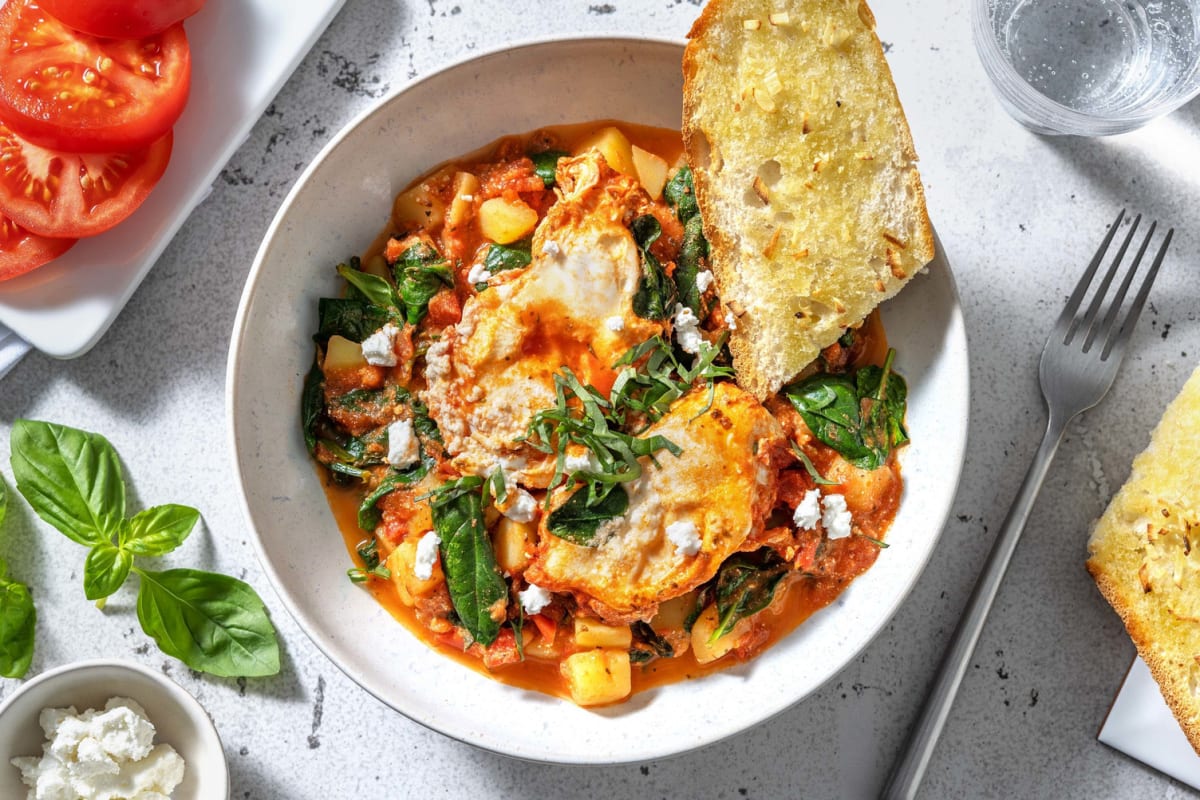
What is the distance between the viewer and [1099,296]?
419 centimetres

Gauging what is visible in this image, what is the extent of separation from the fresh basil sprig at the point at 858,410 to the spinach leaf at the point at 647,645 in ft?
3.37

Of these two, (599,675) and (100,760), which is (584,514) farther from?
(100,760)

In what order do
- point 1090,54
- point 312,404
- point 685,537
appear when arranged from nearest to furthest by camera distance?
1. point 685,537
2. point 312,404
3. point 1090,54

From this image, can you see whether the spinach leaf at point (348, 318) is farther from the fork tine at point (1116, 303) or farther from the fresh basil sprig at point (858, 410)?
the fork tine at point (1116, 303)

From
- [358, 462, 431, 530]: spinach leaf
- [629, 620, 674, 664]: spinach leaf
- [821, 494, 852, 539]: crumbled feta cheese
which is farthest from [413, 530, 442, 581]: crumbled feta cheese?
[821, 494, 852, 539]: crumbled feta cheese

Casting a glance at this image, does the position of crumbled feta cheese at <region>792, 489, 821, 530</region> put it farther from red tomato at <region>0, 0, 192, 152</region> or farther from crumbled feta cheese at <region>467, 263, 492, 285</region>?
red tomato at <region>0, 0, 192, 152</region>

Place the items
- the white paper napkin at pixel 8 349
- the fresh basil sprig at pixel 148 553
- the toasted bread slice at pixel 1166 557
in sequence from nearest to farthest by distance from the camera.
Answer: the toasted bread slice at pixel 1166 557, the fresh basil sprig at pixel 148 553, the white paper napkin at pixel 8 349

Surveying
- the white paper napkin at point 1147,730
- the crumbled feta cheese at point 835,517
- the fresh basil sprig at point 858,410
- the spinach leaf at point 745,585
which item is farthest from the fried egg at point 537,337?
the white paper napkin at point 1147,730

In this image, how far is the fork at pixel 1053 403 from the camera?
13.6 feet

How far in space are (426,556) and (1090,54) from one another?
3717mm

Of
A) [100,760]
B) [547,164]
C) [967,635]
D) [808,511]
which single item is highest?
[547,164]

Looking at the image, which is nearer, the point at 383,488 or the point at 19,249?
the point at 383,488

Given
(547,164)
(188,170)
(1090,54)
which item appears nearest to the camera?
(547,164)

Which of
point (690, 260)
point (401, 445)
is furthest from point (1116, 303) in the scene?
point (401, 445)
